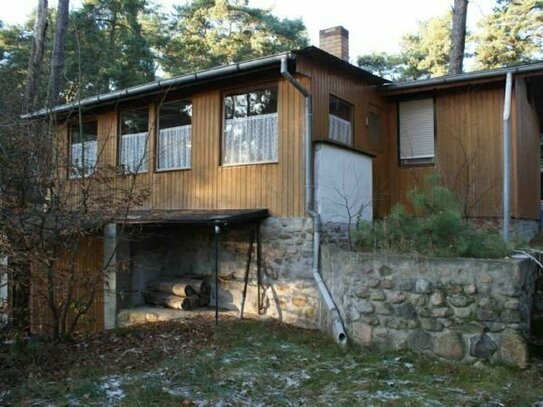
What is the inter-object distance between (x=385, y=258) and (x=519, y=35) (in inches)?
839

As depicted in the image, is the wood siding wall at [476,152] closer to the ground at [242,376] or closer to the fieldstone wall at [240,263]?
the fieldstone wall at [240,263]

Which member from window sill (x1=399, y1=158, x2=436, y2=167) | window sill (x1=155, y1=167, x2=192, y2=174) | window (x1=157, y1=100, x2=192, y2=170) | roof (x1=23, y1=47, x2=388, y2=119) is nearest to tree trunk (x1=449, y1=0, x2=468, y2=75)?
window sill (x1=399, y1=158, x2=436, y2=167)

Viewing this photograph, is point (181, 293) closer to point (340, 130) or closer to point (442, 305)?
point (340, 130)

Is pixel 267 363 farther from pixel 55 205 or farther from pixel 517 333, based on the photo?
pixel 55 205

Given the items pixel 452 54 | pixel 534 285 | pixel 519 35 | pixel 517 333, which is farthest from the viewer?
pixel 519 35

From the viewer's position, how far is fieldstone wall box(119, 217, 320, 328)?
805cm

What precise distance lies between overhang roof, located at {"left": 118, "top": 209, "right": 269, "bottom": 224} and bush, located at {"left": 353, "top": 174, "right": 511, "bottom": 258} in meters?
2.08

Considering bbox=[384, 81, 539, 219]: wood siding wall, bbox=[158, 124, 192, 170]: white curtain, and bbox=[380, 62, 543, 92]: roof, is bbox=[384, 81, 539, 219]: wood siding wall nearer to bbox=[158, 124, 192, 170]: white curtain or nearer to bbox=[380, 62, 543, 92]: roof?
bbox=[380, 62, 543, 92]: roof

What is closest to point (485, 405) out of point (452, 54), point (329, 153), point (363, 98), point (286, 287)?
point (286, 287)

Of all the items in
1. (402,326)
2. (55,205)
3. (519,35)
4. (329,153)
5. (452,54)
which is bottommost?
(402,326)

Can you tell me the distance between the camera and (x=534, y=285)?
6449mm

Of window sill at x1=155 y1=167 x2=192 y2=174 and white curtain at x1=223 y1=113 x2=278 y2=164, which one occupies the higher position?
white curtain at x1=223 y1=113 x2=278 y2=164

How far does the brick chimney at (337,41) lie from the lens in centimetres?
1071

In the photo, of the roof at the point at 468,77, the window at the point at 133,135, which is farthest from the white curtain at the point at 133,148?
the roof at the point at 468,77
